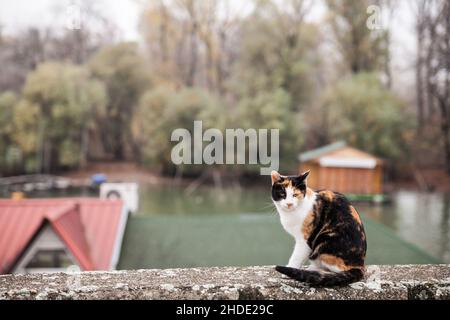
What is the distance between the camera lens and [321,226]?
842 millimetres

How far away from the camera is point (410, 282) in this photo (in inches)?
29.9

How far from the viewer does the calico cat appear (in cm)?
81

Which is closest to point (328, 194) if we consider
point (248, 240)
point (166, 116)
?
point (248, 240)

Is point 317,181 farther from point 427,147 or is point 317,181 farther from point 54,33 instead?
point 54,33

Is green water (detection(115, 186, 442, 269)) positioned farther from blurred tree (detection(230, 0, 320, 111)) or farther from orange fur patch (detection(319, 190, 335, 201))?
blurred tree (detection(230, 0, 320, 111))

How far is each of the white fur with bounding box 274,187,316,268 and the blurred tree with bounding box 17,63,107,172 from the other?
34.7 ft

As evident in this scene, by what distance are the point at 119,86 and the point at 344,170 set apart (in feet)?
27.2

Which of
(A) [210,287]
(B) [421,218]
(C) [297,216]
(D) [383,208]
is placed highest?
(C) [297,216]

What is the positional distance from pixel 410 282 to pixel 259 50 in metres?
9.23

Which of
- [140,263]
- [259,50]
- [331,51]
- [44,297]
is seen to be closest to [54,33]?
[259,50]

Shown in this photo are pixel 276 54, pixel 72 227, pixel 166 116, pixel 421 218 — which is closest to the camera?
pixel 72 227

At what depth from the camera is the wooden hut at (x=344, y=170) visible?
546 centimetres

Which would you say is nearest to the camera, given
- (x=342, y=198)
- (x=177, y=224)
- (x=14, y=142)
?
(x=342, y=198)

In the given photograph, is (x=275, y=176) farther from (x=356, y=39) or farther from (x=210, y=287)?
(x=356, y=39)
